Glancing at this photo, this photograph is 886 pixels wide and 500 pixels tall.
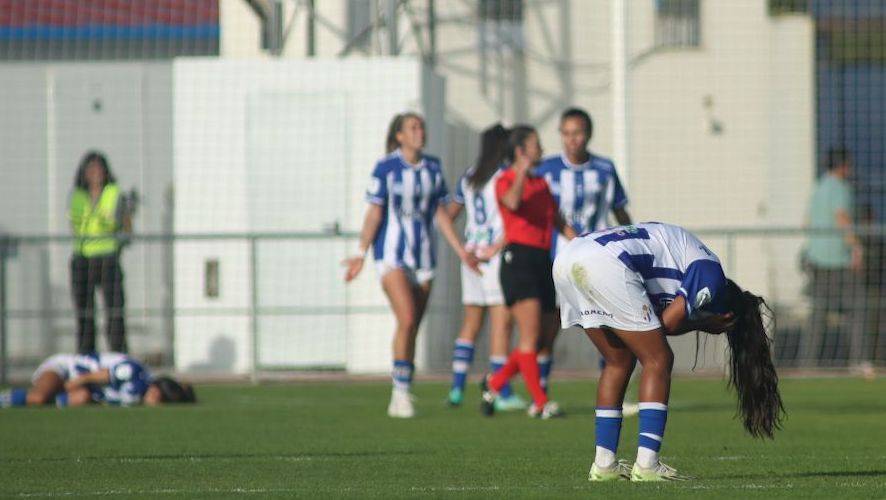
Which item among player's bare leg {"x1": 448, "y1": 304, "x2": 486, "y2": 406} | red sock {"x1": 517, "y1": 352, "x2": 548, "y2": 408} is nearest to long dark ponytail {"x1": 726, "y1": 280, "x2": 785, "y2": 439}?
red sock {"x1": 517, "y1": 352, "x2": 548, "y2": 408}

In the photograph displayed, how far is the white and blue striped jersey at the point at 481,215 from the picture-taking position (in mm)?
12891

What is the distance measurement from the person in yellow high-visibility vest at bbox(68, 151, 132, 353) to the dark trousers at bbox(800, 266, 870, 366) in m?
7.20

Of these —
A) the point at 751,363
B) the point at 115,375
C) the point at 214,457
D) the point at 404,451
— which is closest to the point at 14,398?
the point at 115,375

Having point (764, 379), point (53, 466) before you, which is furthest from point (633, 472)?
point (53, 466)

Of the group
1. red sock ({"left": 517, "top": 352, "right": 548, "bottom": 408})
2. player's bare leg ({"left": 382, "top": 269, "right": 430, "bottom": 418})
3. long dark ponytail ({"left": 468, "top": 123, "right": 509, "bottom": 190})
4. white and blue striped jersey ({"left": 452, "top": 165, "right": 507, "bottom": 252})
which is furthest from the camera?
white and blue striped jersey ({"left": 452, "top": 165, "right": 507, "bottom": 252})

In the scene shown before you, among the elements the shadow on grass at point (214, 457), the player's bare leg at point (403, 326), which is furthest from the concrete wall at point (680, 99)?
the shadow on grass at point (214, 457)

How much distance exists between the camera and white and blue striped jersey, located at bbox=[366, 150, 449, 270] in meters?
12.1

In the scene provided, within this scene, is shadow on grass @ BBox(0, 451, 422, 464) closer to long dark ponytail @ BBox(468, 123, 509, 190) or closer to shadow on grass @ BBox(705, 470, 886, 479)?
shadow on grass @ BBox(705, 470, 886, 479)

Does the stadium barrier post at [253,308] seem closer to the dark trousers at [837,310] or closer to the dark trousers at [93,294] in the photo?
the dark trousers at [93,294]

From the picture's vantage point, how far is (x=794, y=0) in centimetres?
2250

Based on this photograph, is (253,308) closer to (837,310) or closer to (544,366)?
(544,366)

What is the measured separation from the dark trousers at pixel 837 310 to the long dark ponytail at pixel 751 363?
10830mm

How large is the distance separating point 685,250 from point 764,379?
647 millimetres

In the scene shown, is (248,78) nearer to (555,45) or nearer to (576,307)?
(555,45)
